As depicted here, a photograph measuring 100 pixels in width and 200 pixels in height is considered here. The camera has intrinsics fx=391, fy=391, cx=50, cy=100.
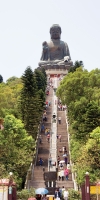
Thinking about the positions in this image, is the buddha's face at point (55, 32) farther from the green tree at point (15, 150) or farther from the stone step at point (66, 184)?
the stone step at point (66, 184)

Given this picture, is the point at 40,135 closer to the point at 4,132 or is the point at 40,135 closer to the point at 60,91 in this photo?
the point at 60,91

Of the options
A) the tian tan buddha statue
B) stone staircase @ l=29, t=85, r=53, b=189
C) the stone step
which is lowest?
the stone step

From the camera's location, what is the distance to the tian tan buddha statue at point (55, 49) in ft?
244

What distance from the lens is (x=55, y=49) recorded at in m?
74.6

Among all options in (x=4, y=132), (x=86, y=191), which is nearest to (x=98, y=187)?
(x=86, y=191)

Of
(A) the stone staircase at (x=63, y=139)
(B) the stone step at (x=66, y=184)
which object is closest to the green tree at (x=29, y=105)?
(A) the stone staircase at (x=63, y=139)

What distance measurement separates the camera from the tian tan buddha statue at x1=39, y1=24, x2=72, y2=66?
7425 cm

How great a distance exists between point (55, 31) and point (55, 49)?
3539mm

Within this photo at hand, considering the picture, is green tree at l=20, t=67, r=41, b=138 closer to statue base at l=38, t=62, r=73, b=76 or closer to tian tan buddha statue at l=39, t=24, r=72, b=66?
statue base at l=38, t=62, r=73, b=76

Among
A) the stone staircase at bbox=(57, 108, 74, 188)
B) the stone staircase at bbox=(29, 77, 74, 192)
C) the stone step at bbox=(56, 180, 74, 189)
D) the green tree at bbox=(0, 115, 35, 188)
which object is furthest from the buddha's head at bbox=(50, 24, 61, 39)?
the stone step at bbox=(56, 180, 74, 189)

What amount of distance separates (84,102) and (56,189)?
11.6 meters

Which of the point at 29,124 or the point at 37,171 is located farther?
the point at 29,124

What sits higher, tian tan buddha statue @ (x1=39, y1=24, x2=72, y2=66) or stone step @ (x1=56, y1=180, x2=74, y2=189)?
tian tan buddha statue @ (x1=39, y1=24, x2=72, y2=66)

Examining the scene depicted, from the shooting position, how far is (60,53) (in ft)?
246
